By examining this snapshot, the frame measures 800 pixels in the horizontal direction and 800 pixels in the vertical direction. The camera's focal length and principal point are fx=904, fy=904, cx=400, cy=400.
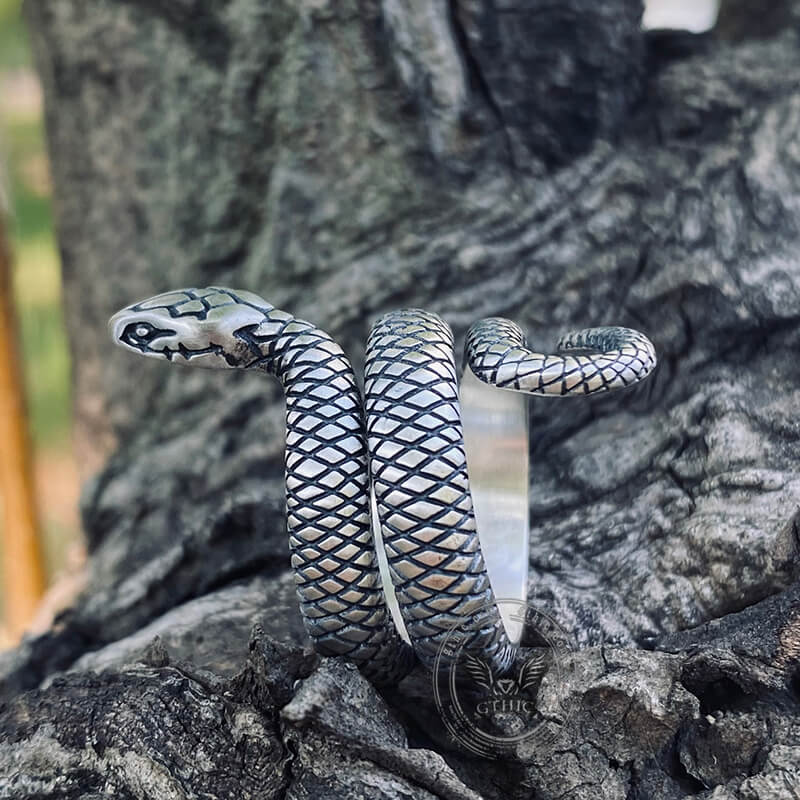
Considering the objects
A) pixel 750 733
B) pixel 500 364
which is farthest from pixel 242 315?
pixel 750 733

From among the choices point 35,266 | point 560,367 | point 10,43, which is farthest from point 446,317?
point 35,266

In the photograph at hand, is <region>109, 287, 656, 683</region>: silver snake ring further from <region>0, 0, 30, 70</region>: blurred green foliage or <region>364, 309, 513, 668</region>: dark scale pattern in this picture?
<region>0, 0, 30, 70</region>: blurred green foliage

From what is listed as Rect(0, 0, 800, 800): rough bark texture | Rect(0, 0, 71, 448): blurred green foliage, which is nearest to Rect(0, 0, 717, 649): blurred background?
Rect(0, 0, 71, 448): blurred green foliage

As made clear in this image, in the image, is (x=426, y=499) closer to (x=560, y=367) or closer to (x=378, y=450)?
(x=378, y=450)

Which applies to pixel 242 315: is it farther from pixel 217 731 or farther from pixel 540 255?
pixel 540 255

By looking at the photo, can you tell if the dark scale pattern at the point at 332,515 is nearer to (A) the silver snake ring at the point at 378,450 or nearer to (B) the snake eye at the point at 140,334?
(A) the silver snake ring at the point at 378,450

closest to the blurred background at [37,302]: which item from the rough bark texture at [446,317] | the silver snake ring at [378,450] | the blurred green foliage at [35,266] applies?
the blurred green foliage at [35,266]
